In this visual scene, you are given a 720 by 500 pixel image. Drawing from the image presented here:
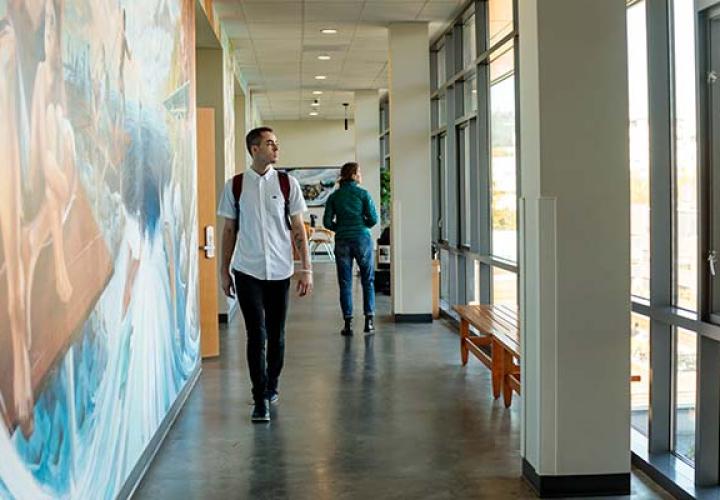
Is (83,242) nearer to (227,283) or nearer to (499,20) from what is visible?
(227,283)

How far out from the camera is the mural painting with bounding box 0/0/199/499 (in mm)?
2506

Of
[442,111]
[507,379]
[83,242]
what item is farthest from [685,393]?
[442,111]

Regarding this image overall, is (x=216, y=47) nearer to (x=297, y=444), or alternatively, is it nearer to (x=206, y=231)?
(x=206, y=231)

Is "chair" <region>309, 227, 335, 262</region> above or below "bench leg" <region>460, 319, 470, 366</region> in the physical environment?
above

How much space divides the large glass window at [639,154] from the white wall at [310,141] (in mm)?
17644

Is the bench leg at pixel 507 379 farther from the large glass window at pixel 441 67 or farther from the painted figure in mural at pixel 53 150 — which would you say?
the large glass window at pixel 441 67

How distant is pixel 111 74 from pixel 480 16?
5731 millimetres

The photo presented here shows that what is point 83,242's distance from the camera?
324 centimetres

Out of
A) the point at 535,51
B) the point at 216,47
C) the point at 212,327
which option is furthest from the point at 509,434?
the point at 216,47

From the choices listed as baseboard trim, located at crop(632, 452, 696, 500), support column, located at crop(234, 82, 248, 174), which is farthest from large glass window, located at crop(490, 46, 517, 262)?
support column, located at crop(234, 82, 248, 174)

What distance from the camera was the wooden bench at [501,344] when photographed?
564 cm

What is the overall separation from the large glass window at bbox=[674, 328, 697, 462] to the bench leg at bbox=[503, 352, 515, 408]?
1437mm

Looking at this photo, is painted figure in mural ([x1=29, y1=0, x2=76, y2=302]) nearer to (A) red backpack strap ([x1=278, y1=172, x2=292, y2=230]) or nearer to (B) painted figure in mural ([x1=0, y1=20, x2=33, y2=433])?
(B) painted figure in mural ([x1=0, y1=20, x2=33, y2=433])

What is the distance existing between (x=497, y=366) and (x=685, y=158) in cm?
211
